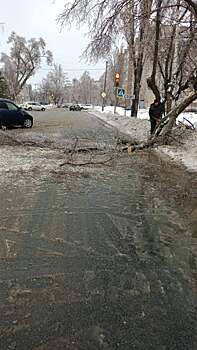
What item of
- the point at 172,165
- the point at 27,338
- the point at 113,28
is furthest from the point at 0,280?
the point at 113,28

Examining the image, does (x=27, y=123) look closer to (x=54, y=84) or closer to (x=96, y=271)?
(x=96, y=271)

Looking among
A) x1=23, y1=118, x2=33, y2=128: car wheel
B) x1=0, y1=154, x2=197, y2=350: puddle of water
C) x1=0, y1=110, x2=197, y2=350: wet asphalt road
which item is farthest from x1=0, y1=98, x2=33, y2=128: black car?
x1=0, y1=154, x2=197, y2=350: puddle of water

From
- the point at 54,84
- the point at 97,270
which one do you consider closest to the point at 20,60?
the point at 54,84

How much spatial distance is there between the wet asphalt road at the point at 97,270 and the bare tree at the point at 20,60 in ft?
231

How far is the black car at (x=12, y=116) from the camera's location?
804 inches

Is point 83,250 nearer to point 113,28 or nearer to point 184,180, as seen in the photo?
point 184,180

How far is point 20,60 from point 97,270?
245ft

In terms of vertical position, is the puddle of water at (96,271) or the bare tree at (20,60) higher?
the bare tree at (20,60)

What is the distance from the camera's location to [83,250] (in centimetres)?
457

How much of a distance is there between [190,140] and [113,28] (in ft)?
17.3

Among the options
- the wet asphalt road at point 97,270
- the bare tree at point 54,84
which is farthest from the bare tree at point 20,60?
the wet asphalt road at point 97,270

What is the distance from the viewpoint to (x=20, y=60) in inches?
2886

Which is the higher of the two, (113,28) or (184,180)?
(113,28)

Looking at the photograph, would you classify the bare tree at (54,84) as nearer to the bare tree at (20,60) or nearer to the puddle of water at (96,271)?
the bare tree at (20,60)
